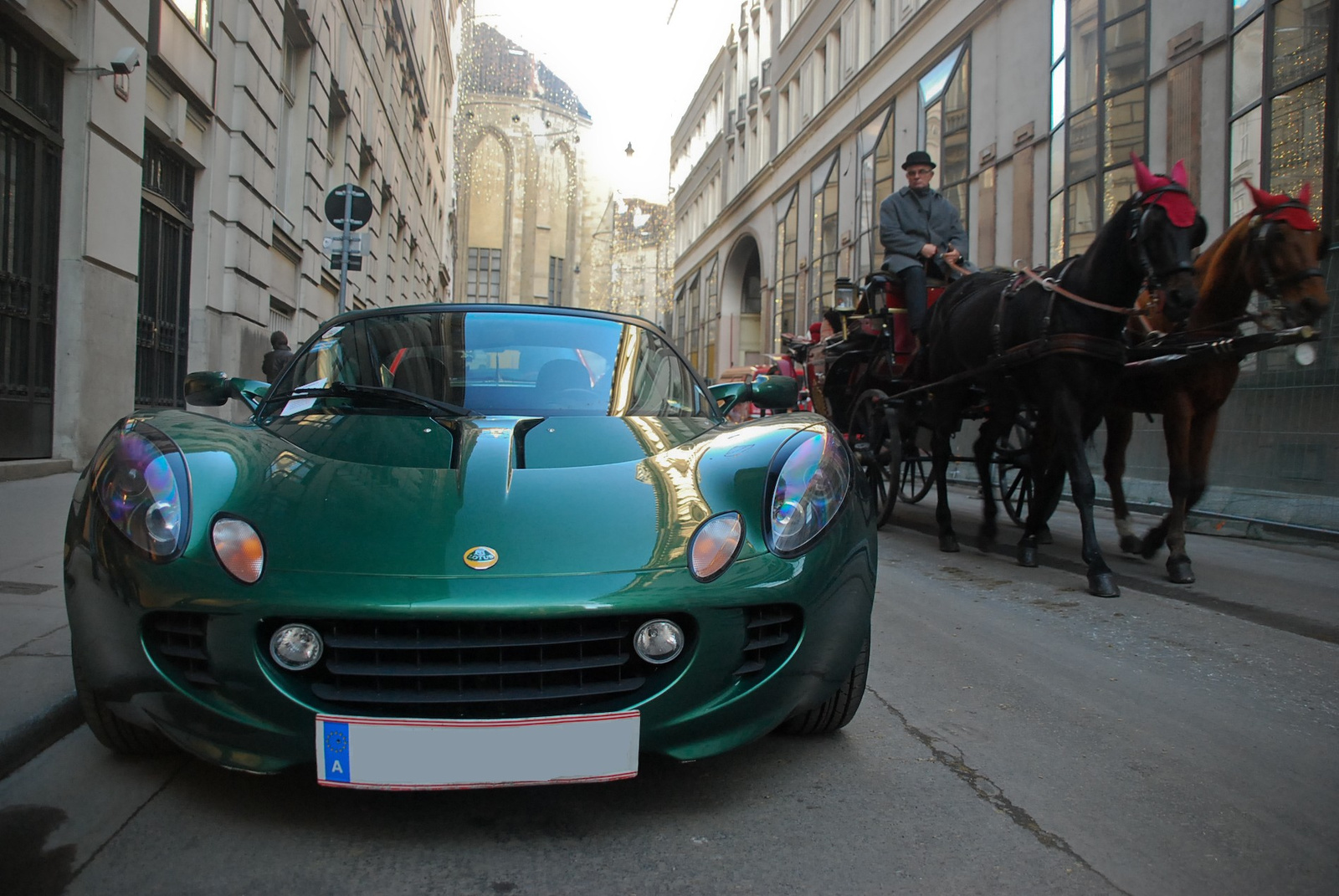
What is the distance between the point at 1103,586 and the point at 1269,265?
2.08 meters

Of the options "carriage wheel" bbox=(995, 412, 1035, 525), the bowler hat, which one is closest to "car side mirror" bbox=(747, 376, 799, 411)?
"carriage wheel" bbox=(995, 412, 1035, 525)

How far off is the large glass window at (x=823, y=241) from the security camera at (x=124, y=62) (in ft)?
61.3

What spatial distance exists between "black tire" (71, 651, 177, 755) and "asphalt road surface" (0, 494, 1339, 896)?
72 millimetres

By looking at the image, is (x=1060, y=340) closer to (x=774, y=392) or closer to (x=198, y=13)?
(x=774, y=392)

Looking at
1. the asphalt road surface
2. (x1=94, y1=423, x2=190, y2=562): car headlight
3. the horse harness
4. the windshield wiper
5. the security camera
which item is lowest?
the asphalt road surface

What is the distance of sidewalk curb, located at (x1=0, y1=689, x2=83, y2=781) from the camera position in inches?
94.4

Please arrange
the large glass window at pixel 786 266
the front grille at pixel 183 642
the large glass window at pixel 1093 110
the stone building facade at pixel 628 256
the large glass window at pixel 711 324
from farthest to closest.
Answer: the stone building facade at pixel 628 256 < the large glass window at pixel 711 324 < the large glass window at pixel 786 266 < the large glass window at pixel 1093 110 < the front grille at pixel 183 642

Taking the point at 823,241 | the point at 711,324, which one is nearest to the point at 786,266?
the point at 823,241

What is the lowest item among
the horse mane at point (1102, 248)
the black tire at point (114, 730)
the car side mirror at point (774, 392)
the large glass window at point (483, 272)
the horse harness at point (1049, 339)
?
the black tire at point (114, 730)

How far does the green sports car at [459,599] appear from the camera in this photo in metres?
1.95

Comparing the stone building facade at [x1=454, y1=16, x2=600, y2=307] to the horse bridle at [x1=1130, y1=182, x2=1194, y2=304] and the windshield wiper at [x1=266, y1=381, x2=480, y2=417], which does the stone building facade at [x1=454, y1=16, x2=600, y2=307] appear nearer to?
the horse bridle at [x1=1130, y1=182, x2=1194, y2=304]

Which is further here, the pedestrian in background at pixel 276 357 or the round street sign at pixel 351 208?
the pedestrian in background at pixel 276 357

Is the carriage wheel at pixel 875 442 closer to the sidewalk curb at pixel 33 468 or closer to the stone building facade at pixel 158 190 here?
the sidewalk curb at pixel 33 468

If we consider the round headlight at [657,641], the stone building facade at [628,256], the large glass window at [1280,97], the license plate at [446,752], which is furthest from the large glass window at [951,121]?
the stone building facade at [628,256]
